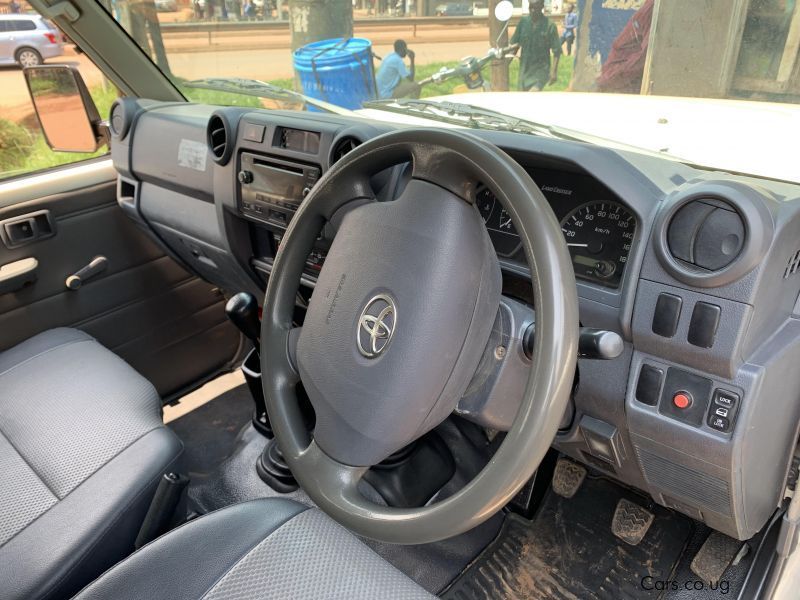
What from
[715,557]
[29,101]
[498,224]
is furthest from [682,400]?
[29,101]

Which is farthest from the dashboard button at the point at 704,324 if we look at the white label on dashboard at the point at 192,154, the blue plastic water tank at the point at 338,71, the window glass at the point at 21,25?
the window glass at the point at 21,25

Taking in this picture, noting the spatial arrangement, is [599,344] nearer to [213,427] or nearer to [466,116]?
[466,116]

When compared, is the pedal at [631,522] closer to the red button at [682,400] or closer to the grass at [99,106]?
the red button at [682,400]

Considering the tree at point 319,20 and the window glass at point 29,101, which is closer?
the tree at point 319,20

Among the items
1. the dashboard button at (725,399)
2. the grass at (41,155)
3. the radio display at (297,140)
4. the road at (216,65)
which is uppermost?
the road at (216,65)

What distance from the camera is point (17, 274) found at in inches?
79.9

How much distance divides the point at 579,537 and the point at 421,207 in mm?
1248

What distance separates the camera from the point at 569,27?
1.27m

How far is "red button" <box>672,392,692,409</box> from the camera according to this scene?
112 cm

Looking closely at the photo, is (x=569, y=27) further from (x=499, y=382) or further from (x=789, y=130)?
(x=499, y=382)

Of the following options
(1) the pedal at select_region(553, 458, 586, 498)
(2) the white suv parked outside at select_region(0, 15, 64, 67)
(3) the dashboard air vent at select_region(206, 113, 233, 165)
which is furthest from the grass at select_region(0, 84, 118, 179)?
(1) the pedal at select_region(553, 458, 586, 498)

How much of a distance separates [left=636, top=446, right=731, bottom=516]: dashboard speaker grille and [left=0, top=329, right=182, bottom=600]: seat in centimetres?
105

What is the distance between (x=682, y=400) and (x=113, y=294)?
6.45 feet

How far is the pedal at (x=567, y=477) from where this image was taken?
1875mm
